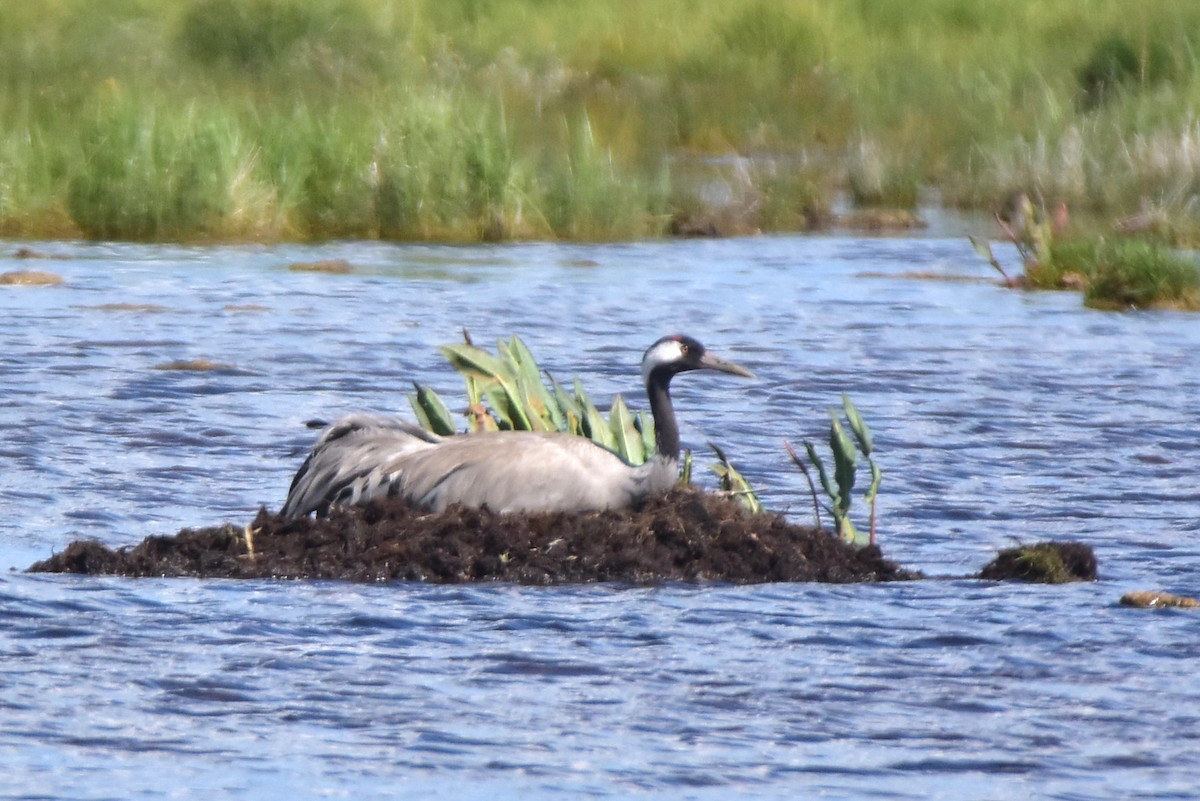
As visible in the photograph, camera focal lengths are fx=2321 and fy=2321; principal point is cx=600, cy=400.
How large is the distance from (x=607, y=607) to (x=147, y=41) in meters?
21.6

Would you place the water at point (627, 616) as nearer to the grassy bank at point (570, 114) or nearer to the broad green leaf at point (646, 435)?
the broad green leaf at point (646, 435)

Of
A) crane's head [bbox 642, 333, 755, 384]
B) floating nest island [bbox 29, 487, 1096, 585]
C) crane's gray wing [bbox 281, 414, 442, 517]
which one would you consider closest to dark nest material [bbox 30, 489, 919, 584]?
floating nest island [bbox 29, 487, 1096, 585]

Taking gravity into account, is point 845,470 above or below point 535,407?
below

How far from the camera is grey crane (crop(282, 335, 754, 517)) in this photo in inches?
349

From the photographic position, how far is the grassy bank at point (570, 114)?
20.5 meters

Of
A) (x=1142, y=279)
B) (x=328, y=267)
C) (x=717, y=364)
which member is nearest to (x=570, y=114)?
(x=328, y=267)

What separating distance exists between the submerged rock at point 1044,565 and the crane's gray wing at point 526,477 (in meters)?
1.41

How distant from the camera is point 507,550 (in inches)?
340

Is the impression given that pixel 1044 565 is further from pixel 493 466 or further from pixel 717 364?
pixel 493 466

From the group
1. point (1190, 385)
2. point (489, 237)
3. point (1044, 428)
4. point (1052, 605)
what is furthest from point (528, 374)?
point (489, 237)

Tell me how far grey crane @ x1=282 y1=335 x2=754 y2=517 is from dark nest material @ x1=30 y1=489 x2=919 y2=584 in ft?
0.32

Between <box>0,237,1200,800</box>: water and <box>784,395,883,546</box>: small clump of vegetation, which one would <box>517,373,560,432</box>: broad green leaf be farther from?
<box>0,237,1200,800</box>: water

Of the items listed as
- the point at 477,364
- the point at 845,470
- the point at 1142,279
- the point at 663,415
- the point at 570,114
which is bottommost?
the point at 845,470

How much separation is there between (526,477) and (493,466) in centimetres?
14
